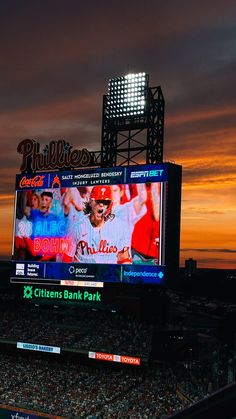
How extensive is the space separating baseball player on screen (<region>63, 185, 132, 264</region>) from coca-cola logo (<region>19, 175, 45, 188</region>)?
2.55 meters

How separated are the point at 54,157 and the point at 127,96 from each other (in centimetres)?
568

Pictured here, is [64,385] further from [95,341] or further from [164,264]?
[164,264]

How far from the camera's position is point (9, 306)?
40.2 m

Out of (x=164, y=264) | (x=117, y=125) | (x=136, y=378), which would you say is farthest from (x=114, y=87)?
(x=136, y=378)

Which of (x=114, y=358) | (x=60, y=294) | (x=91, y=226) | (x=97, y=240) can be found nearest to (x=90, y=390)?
(x=114, y=358)

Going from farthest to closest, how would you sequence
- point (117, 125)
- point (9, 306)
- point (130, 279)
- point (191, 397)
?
1. point (9, 306)
2. point (117, 125)
3. point (130, 279)
4. point (191, 397)

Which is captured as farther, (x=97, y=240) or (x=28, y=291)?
(x=28, y=291)

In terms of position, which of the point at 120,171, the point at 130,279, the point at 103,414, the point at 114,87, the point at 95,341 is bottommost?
the point at 103,414

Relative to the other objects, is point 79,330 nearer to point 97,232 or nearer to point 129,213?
point 97,232

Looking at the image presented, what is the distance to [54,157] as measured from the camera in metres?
34.6

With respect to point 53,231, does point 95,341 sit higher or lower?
lower

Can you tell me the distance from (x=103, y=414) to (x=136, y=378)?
10.7ft

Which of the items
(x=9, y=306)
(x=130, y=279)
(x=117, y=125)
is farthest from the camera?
(x=9, y=306)

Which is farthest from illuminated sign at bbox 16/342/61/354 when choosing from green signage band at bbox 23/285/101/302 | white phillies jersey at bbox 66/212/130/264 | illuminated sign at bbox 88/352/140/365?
white phillies jersey at bbox 66/212/130/264
